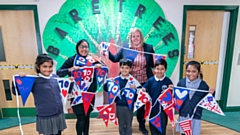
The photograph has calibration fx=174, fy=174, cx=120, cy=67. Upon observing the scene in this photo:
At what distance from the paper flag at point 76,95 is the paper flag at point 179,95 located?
106cm

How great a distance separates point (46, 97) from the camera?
1.66 m

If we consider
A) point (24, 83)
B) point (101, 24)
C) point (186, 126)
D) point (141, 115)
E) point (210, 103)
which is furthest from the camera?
point (101, 24)

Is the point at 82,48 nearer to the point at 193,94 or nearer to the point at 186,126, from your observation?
the point at 193,94

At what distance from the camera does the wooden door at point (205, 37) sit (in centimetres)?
286

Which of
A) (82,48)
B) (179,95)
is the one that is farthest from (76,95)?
(179,95)

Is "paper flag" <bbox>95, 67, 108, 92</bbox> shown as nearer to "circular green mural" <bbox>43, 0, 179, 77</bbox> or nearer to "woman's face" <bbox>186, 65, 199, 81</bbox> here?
"circular green mural" <bbox>43, 0, 179, 77</bbox>

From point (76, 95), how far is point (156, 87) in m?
0.91

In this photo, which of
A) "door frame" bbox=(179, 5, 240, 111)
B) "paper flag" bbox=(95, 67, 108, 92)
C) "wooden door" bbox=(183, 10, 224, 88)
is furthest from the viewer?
"wooden door" bbox=(183, 10, 224, 88)

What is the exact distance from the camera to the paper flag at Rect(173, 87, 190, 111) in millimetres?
1831

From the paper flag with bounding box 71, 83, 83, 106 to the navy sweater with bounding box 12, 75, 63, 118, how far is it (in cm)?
30

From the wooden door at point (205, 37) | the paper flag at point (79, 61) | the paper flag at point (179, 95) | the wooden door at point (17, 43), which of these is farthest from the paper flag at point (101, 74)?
the wooden door at point (205, 37)

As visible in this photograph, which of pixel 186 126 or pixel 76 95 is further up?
pixel 76 95

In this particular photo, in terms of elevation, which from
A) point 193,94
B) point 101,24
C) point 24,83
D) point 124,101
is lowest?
point 124,101

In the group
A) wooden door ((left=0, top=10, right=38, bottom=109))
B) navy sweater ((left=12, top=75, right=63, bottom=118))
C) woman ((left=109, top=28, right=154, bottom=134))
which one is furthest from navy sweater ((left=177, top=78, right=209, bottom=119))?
wooden door ((left=0, top=10, right=38, bottom=109))
